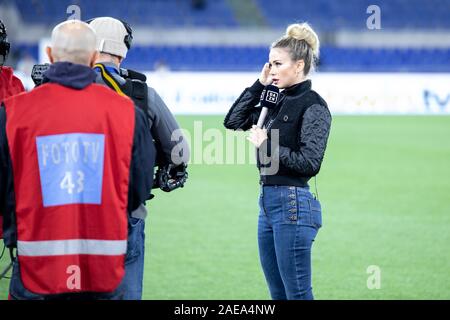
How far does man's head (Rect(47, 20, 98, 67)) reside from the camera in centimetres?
331

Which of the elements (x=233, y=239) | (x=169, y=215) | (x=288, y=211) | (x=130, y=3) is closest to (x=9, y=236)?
(x=288, y=211)

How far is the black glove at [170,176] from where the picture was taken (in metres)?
4.18

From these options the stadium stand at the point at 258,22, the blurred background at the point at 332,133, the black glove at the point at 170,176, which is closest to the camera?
the black glove at the point at 170,176

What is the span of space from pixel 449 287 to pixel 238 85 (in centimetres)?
1810

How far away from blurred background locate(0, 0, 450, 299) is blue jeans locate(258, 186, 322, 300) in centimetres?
213

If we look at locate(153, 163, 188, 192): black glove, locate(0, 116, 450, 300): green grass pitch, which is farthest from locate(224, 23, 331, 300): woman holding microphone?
locate(0, 116, 450, 300): green grass pitch

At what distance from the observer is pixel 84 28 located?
10.9 feet

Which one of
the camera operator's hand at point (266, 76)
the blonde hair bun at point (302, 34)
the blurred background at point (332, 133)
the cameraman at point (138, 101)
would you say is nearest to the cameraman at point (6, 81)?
the cameraman at point (138, 101)

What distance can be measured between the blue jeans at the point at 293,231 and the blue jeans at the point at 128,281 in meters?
0.80

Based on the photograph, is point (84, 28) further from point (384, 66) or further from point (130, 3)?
point (130, 3)

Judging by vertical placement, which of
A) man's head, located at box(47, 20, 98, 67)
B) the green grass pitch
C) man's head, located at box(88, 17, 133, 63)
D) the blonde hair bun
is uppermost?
the blonde hair bun

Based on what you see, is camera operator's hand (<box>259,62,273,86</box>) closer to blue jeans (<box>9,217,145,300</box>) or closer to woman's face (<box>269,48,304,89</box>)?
woman's face (<box>269,48,304,89</box>)

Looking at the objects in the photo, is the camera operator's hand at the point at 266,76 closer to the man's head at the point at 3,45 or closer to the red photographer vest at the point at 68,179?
the red photographer vest at the point at 68,179
